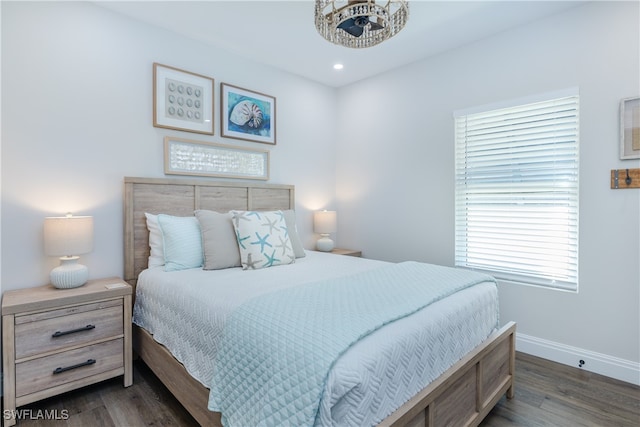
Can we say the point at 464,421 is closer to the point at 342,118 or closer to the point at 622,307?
the point at 622,307

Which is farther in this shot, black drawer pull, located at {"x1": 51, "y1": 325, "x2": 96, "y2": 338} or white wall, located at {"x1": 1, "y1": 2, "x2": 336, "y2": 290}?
white wall, located at {"x1": 1, "y1": 2, "x2": 336, "y2": 290}

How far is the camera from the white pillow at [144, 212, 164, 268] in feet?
8.16

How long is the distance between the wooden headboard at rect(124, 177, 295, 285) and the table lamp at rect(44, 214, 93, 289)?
1.24 feet

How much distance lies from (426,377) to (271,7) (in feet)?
8.55

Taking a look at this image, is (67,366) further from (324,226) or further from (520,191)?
(520,191)

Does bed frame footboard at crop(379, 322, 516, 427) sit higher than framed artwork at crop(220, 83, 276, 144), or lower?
lower

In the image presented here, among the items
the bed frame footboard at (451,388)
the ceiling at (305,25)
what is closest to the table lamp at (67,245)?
the bed frame footboard at (451,388)

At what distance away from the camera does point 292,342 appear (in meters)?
1.14

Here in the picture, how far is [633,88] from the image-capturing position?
7.20 feet

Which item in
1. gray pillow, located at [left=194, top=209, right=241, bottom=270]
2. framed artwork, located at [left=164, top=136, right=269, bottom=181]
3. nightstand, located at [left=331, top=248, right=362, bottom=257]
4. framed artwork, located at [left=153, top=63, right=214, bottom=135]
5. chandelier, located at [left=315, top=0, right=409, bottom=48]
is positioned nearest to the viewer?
chandelier, located at [left=315, top=0, right=409, bottom=48]

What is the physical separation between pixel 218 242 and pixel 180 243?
283mm

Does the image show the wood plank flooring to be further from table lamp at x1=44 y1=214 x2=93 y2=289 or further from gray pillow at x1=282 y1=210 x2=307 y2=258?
gray pillow at x1=282 y1=210 x2=307 y2=258

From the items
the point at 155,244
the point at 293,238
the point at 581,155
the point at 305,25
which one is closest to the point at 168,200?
the point at 155,244

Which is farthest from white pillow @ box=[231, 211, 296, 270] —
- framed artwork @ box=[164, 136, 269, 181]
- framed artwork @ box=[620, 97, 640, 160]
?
framed artwork @ box=[620, 97, 640, 160]
